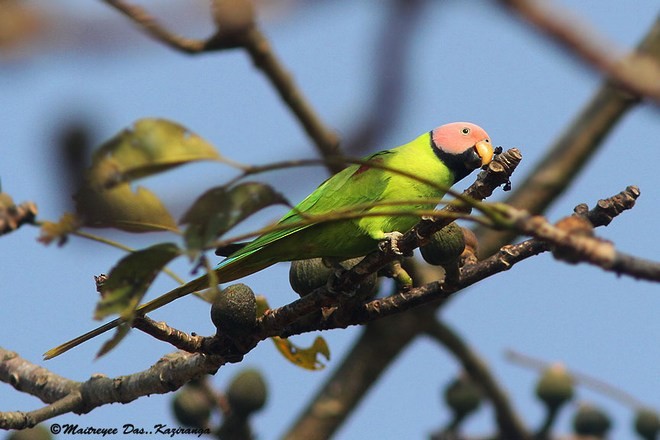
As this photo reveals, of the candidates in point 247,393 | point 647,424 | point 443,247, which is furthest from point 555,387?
point 443,247

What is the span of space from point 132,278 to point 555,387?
3280 mm

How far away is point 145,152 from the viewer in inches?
85.4

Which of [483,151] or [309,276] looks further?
[483,151]

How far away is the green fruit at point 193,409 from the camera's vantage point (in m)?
4.17

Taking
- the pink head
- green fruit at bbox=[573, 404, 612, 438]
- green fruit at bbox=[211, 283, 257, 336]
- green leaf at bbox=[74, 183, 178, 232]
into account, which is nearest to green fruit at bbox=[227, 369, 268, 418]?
green fruit at bbox=[211, 283, 257, 336]

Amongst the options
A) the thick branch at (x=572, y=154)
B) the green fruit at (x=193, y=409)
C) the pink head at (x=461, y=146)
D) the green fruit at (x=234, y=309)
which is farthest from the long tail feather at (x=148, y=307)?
the thick branch at (x=572, y=154)

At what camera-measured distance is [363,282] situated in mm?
3084

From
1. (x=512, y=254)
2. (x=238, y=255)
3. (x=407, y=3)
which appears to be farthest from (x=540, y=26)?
(x=238, y=255)

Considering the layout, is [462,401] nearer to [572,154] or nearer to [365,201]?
[365,201]

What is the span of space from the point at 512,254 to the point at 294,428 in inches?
170

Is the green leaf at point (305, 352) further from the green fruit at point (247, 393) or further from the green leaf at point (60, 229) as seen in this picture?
the green leaf at point (60, 229)

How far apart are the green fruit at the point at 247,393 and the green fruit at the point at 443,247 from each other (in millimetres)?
1393

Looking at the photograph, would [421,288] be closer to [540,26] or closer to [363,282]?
[363,282]

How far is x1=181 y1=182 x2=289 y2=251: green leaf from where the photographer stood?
2.15 m
